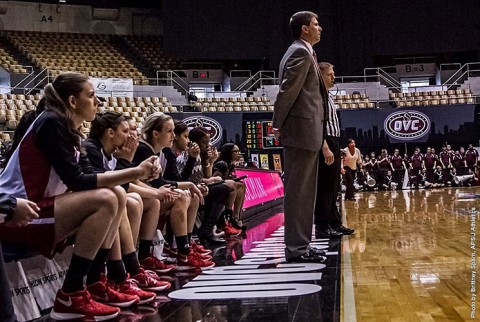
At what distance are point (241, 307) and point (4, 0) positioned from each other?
74.4 feet

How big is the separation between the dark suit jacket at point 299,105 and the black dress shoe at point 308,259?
66 cm

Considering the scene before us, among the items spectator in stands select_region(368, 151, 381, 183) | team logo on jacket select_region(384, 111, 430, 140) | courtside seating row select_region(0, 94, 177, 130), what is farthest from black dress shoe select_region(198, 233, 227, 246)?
team logo on jacket select_region(384, 111, 430, 140)

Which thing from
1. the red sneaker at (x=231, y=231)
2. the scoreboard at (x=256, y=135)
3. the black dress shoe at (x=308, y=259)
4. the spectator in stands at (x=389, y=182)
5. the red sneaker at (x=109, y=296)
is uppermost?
the scoreboard at (x=256, y=135)

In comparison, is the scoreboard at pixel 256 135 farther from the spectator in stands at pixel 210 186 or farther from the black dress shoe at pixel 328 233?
the black dress shoe at pixel 328 233

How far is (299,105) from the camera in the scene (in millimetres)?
3697

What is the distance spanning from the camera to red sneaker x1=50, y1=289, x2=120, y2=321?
238cm

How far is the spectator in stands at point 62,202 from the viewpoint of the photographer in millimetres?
2400

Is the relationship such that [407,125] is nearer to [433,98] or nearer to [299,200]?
[433,98]

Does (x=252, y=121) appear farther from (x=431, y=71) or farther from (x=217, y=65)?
(x=431, y=71)

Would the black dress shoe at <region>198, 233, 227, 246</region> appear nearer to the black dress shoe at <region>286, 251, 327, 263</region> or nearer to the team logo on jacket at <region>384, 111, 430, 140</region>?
the black dress shoe at <region>286, 251, 327, 263</region>

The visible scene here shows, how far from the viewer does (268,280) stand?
302 cm

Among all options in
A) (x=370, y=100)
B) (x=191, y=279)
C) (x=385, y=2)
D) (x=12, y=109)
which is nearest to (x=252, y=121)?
(x=370, y=100)

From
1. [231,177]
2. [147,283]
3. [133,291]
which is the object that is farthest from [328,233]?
[133,291]

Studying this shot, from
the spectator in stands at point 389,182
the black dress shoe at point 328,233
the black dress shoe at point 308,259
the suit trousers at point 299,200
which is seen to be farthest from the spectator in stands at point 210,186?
the spectator in stands at point 389,182
